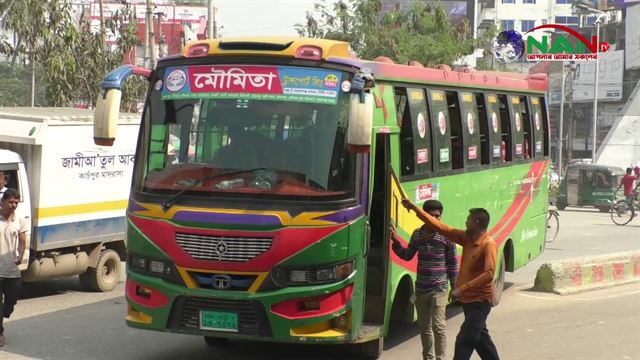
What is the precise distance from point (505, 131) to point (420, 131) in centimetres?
331

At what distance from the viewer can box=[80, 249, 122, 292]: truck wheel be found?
1391 centimetres

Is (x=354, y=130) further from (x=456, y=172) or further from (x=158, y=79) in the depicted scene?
(x=456, y=172)

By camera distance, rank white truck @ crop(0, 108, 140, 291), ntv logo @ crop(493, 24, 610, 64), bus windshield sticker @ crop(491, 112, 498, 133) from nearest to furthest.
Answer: bus windshield sticker @ crop(491, 112, 498, 133) → white truck @ crop(0, 108, 140, 291) → ntv logo @ crop(493, 24, 610, 64)

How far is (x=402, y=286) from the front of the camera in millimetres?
9914

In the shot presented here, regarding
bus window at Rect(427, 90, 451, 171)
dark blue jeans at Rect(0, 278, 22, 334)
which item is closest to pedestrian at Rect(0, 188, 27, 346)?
dark blue jeans at Rect(0, 278, 22, 334)

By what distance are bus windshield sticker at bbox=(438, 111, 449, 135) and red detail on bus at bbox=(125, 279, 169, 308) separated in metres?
4.03

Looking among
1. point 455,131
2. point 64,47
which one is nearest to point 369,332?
point 455,131

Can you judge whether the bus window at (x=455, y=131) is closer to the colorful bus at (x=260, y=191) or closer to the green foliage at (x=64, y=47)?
the colorful bus at (x=260, y=191)

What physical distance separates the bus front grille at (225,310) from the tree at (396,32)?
105ft

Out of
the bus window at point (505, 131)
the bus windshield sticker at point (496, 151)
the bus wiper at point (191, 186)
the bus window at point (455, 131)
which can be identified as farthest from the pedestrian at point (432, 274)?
the bus window at point (505, 131)

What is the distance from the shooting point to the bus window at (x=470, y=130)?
1123 cm

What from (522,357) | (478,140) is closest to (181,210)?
(522,357)

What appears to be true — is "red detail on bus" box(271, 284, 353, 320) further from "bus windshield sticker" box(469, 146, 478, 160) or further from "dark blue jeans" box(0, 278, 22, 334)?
"bus windshield sticker" box(469, 146, 478, 160)

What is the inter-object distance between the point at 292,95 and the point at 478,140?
4.23 metres
